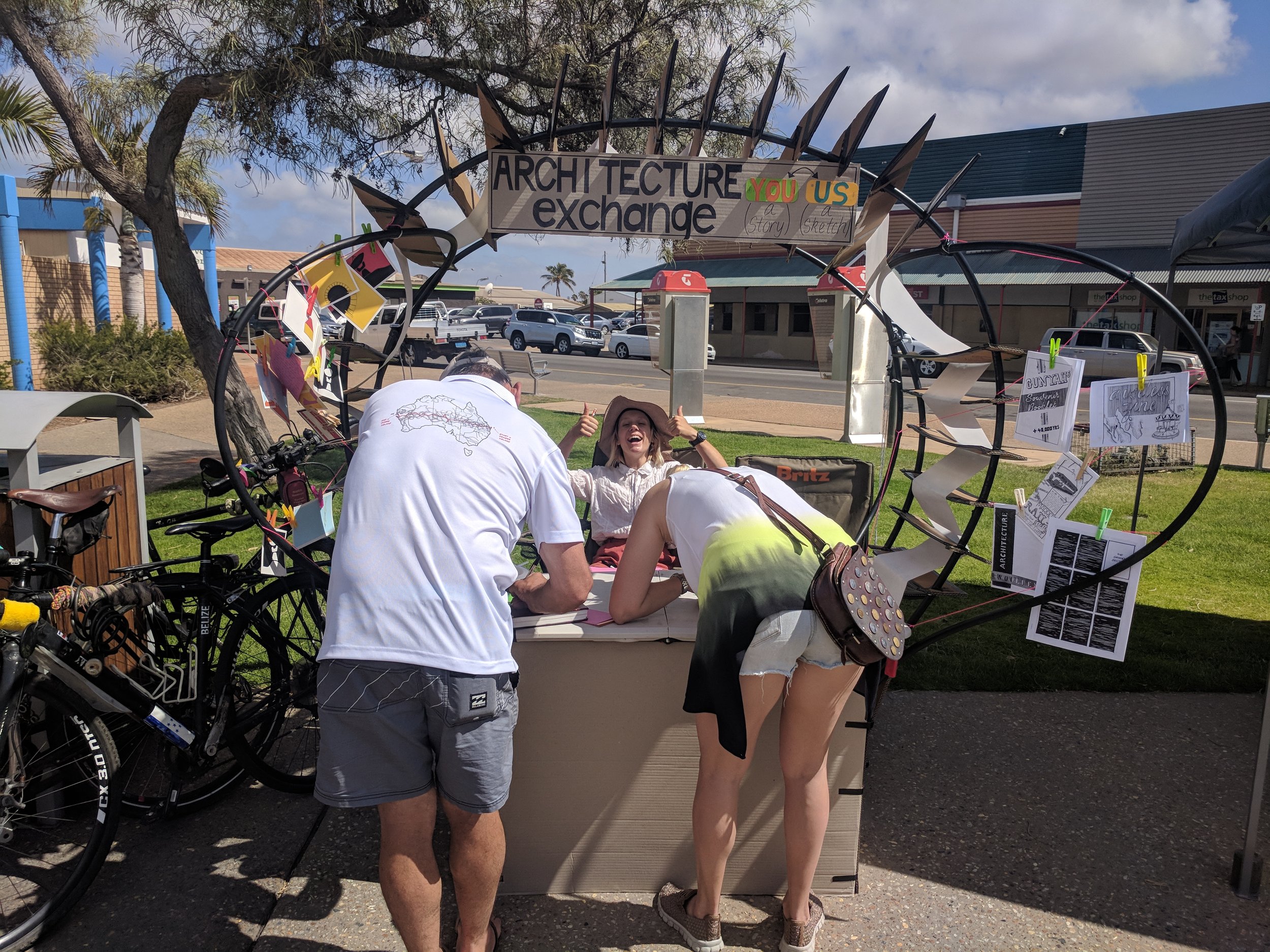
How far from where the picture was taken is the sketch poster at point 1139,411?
2.79m

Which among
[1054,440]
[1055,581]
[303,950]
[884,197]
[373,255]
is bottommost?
[303,950]

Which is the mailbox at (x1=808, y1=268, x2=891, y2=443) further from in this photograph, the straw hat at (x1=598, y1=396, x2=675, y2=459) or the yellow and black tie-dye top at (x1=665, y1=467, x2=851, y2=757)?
the yellow and black tie-dye top at (x1=665, y1=467, x2=851, y2=757)

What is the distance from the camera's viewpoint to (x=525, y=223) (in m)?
3.37

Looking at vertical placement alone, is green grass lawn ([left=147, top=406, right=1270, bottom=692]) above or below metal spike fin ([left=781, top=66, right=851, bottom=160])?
below

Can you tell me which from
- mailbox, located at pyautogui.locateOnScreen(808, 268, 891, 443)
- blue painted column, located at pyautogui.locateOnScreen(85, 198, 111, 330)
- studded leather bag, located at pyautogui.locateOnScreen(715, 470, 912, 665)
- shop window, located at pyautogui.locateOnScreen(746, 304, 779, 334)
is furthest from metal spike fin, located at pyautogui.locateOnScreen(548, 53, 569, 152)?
shop window, located at pyautogui.locateOnScreen(746, 304, 779, 334)

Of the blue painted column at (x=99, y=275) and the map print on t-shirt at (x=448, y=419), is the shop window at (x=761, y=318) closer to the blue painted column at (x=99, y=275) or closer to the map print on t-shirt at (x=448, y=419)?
the blue painted column at (x=99, y=275)

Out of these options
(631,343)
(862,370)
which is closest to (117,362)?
(862,370)

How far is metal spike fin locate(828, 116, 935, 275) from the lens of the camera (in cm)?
337

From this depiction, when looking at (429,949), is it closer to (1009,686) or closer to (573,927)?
(573,927)

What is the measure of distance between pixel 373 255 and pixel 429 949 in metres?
2.56

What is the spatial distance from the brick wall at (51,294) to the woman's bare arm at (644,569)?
54.4 feet

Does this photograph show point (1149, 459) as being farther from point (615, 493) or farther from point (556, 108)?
point (556, 108)

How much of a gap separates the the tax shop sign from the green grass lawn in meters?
1.64

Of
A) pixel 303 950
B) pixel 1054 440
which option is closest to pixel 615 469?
pixel 1054 440
